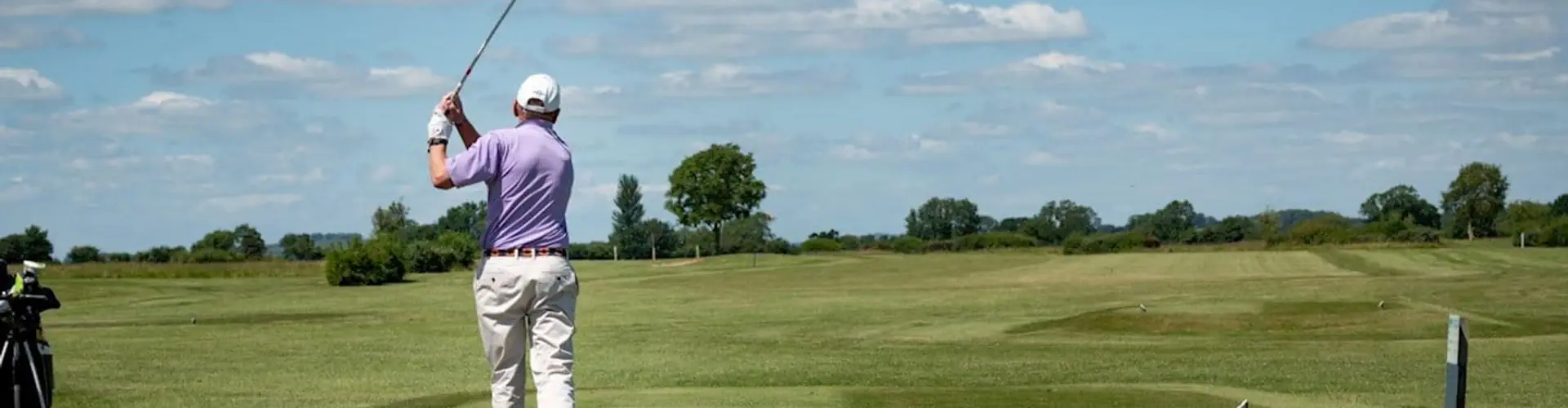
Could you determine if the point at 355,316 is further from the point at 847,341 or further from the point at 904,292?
the point at 904,292

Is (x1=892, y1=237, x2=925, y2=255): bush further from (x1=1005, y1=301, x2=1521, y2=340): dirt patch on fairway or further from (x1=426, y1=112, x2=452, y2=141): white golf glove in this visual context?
(x1=426, y1=112, x2=452, y2=141): white golf glove

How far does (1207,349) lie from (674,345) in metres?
A: 8.30

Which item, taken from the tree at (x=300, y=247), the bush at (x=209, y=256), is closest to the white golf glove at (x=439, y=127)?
the bush at (x=209, y=256)

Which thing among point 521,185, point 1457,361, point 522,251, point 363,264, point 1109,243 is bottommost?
point 1457,361

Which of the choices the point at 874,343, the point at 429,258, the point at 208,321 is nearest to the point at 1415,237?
the point at 429,258

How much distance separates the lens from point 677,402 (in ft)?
55.6

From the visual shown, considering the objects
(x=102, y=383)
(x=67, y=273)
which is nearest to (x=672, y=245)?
(x=67, y=273)

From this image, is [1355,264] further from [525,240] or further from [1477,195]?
[1477,195]

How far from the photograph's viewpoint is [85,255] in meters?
93.0

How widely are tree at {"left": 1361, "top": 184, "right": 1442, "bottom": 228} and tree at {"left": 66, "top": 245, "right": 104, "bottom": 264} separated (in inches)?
4773

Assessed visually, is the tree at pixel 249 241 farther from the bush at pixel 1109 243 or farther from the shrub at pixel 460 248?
the bush at pixel 1109 243

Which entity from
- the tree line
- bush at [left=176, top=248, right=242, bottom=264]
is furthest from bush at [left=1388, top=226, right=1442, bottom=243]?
bush at [left=176, top=248, right=242, bottom=264]

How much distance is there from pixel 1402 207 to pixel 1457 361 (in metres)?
180

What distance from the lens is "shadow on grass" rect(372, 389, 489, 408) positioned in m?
17.1
